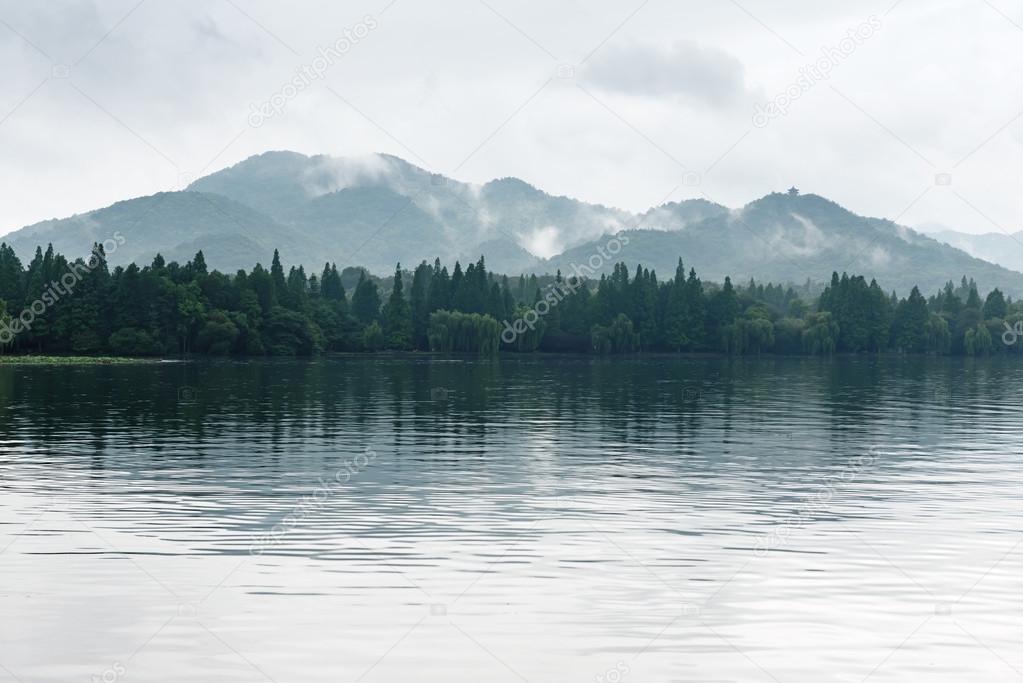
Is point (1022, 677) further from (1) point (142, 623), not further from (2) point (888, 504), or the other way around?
(2) point (888, 504)

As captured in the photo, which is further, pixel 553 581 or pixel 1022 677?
pixel 553 581

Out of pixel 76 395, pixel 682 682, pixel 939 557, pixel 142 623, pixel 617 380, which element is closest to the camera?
Answer: pixel 682 682

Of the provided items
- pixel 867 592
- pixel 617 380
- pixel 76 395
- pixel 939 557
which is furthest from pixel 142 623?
pixel 617 380

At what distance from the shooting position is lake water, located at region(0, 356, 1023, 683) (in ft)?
68.8

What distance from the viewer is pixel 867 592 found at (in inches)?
1033

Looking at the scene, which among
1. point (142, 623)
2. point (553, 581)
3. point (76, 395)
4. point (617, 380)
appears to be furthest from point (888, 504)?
point (617, 380)

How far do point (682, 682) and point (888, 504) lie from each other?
22996 millimetres

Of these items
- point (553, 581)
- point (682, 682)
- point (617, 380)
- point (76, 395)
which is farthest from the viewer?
point (617, 380)

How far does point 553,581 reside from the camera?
27.0 metres

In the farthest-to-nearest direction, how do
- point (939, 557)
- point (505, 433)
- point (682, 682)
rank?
point (505, 433) → point (939, 557) → point (682, 682)

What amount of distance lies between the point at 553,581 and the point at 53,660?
434 inches

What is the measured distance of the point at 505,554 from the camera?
30266 millimetres

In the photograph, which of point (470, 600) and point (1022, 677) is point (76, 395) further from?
point (1022, 677)

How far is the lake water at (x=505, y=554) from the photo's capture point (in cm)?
2098
